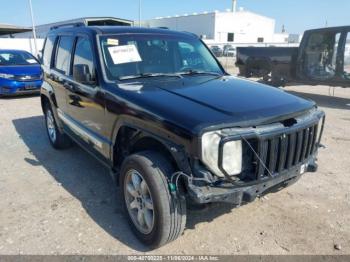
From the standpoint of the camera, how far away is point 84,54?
4.11 metres

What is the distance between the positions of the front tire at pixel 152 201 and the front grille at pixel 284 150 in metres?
0.74

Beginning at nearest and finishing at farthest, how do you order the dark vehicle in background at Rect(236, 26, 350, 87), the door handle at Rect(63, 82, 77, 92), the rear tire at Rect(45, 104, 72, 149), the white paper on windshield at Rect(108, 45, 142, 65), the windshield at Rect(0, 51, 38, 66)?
the white paper on windshield at Rect(108, 45, 142, 65), the door handle at Rect(63, 82, 77, 92), the rear tire at Rect(45, 104, 72, 149), the dark vehicle in background at Rect(236, 26, 350, 87), the windshield at Rect(0, 51, 38, 66)

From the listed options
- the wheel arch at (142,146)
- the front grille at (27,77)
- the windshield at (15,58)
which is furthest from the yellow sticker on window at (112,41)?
the windshield at (15,58)

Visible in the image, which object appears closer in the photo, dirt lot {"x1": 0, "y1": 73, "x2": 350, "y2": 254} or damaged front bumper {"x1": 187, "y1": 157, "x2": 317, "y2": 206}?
damaged front bumper {"x1": 187, "y1": 157, "x2": 317, "y2": 206}

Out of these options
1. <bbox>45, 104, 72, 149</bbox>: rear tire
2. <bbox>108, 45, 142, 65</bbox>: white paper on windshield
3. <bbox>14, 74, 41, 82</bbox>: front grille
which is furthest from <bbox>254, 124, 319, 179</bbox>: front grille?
<bbox>14, 74, 41, 82</bbox>: front grille

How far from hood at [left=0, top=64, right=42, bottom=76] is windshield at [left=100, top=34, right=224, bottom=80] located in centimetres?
787

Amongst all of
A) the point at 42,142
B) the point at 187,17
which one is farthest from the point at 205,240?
the point at 187,17

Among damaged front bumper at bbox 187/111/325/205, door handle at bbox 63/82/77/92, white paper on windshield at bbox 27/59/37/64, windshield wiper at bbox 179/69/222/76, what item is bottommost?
white paper on windshield at bbox 27/59/37/64

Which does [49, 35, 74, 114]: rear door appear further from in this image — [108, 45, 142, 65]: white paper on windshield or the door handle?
[108, 45, 142, 65]: white paper on windshield

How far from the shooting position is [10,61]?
11453mm

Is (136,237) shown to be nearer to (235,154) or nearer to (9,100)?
(235,154)

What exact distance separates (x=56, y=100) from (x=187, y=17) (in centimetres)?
6317

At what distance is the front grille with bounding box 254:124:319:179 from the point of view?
2.67 metres

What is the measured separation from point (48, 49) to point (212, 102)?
3.86m
